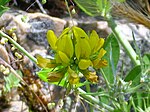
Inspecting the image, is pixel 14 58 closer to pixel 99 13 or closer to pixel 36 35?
pixel 36 35

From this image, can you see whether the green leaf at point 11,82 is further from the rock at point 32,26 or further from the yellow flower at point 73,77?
the yellow flower at point 73,77

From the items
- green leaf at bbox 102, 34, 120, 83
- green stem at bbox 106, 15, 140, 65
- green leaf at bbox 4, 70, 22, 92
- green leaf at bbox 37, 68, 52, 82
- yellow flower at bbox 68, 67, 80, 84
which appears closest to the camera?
yellow flower at bbox 68, 67, 80, 84

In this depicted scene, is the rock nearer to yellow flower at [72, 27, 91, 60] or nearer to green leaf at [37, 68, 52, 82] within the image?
green leaf at [37, 68, 52, 82]

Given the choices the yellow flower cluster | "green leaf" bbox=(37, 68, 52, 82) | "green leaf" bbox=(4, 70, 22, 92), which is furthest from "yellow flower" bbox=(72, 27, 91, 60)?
"green leaf" bbox=(4, 70, 22, 92)

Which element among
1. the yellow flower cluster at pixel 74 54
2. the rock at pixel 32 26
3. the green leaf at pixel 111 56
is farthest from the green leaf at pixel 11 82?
the yellow flower cluster at pixel 74 54

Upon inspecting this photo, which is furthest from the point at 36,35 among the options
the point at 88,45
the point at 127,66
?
the point at 88,45

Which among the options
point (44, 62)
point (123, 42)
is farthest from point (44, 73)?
point (123, 42)

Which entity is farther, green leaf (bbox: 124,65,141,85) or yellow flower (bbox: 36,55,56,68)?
green leaf (bbox: 124,65,141,85)
